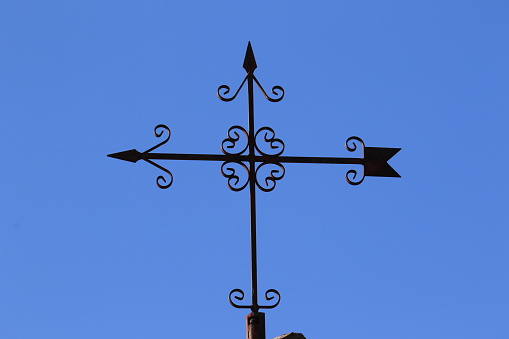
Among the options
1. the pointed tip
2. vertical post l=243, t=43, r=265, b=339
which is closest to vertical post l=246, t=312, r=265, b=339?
vertical post l=243, t=43, r=265, b=339

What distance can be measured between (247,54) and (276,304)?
1.30m

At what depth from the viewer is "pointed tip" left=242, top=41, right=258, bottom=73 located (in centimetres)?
397

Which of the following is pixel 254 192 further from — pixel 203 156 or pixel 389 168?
pixel 389 168

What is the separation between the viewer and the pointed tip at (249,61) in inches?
156

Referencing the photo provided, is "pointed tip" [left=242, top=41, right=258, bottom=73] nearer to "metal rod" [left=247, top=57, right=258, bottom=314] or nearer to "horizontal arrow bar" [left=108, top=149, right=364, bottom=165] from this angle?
"metal rod" [left=247, top=57, right=258, bottom=314]

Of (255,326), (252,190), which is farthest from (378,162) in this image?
(255,326)

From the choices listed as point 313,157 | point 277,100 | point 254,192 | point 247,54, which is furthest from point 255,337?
point 247,54

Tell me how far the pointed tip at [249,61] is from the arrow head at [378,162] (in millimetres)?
741

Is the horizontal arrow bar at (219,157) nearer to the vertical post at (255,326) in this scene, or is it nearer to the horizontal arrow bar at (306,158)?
the horizontal arrow bar at (306,158)

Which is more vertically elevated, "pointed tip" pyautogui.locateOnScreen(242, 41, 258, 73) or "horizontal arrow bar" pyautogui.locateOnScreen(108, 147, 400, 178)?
"pointed tip" pyautogui.locateOnScreen(242, 41, 258, 73)

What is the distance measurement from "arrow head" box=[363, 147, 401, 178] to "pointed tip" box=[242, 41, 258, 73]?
74cm

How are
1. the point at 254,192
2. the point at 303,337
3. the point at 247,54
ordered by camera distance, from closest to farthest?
the point at 303,337 < the point at 254,192 < the point at 247,54

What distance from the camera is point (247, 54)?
399 centimetres

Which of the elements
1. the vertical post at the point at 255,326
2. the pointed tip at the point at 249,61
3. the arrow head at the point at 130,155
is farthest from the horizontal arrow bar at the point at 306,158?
the vertical post at the point at 255,326
